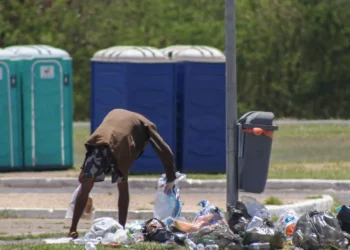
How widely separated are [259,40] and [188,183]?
13.3 metres

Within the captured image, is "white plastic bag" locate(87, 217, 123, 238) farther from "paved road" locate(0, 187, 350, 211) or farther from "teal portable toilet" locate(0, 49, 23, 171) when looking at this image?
"teal portable toilet" locate(0, 49, 23, 171)

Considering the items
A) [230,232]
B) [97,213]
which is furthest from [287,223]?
[97,213]

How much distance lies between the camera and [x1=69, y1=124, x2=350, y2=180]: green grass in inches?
640

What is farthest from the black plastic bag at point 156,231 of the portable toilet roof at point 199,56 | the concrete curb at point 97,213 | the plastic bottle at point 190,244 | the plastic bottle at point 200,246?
the portable toilet roof at point 199,56

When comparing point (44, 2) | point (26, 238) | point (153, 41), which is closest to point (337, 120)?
point (153, 41)

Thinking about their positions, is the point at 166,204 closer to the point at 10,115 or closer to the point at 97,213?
the point at 97,213

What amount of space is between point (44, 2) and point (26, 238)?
63.4ft

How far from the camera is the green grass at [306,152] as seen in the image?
16266 mm

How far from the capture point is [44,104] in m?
16.7

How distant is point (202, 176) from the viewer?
634 inches

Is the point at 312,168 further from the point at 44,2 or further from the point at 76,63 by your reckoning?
the point at 44,2

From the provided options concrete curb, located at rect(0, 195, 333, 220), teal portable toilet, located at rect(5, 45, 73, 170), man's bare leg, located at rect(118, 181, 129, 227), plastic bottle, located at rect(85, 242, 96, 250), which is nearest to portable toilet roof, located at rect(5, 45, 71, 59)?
teal portable toilet, located at rect(5, 45, 73, 170)

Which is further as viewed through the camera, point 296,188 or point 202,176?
point 202,176

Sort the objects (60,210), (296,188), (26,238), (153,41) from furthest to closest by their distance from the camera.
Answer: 1. (153,41)
2. (296,188)
3. (60,210)
4. (26,238)
